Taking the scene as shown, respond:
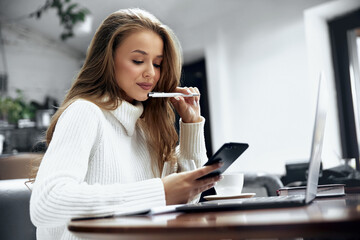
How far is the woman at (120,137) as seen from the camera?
2.59 ft

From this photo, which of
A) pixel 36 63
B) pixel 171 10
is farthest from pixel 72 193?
pixel 36 63

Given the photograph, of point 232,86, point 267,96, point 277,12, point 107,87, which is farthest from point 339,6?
point 107,87

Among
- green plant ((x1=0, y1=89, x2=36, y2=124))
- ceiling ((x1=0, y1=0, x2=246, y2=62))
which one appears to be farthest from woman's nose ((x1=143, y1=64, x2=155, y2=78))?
green plant ((x1=0, y1=89, x2=36, y2=124))

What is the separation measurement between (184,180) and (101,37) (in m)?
0.65

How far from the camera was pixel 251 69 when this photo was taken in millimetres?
3984

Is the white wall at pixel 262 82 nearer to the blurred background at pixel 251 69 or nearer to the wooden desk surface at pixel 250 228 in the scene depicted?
the blurred background at pixel 251 69

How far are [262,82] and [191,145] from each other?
2.68 meters

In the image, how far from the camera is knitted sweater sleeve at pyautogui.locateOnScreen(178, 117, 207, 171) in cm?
133

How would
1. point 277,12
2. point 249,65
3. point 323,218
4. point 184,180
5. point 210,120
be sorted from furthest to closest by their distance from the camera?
point 210,120 < point 249,65 < point 277,12 < point 184,180 < point 323,218

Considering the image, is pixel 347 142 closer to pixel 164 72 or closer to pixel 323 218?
pixel 164 72

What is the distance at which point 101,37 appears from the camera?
4.19 feet

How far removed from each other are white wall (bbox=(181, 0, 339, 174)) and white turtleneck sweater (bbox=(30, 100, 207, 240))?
248cm

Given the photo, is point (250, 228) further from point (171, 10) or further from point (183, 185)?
point (171, 10)

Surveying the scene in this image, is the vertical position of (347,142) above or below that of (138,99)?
below
